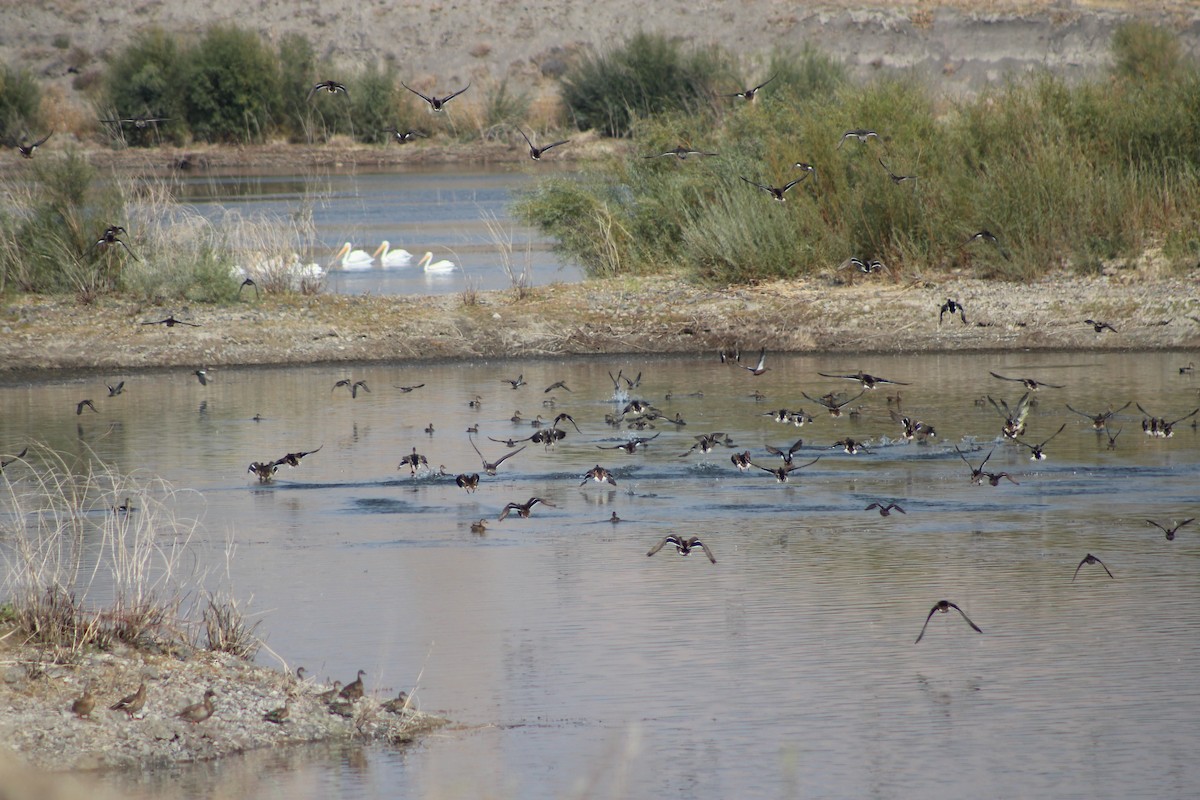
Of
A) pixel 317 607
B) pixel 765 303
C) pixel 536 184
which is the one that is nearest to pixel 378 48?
pixel 536 184

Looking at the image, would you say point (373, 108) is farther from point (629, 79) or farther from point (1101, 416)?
point (1101, 416)

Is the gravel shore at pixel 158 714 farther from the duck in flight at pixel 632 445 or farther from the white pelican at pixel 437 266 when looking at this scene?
the white pelican at pixel 437 266

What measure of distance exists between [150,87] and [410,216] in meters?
20.5

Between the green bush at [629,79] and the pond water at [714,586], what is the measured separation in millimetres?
33099

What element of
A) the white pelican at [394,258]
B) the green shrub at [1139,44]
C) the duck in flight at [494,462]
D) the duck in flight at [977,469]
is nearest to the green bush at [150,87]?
the white pelican at [394,258]

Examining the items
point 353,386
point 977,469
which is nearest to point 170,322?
point 353,386

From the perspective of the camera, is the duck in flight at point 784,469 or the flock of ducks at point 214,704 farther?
the duck in flight at point 784,469

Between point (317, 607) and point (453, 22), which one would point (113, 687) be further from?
point (453, 22)

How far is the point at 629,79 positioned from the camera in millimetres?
49250

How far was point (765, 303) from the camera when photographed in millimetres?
18438

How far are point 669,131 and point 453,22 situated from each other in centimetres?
5013

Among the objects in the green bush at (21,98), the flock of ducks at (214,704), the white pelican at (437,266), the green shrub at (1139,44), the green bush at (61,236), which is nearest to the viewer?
the flock of ducks at (214,704)

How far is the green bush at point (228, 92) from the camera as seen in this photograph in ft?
170

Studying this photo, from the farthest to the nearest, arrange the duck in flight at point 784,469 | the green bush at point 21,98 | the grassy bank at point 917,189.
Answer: the green bush at point 21,98, the grassy bank at point 917,189, the duck in flight at point 784,469
